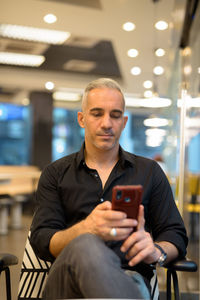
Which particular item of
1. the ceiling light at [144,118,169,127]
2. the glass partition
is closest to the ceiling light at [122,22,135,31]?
the glass partition

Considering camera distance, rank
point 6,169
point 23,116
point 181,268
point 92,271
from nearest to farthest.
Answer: point 92,271, point 181,268, point 6,169, point 23,116

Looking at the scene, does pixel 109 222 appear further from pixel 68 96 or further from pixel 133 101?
pixel 133 101

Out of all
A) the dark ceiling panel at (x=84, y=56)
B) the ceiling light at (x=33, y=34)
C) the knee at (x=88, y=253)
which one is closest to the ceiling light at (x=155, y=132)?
the dark ceiling panel at (x=84, y=56)

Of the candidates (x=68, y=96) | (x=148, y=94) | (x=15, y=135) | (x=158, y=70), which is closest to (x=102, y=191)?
(x=68, y=96)

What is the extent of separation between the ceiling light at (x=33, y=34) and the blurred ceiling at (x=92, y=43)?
81 mm

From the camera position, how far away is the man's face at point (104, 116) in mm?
1844

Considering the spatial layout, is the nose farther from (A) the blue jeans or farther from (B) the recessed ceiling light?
(B) the recessed ceiling light

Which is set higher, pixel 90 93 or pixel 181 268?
pixel 90 93

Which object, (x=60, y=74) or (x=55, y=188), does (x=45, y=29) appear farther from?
(x=55, y=188)

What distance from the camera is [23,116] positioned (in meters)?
10.2

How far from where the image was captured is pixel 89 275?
1.30 meters

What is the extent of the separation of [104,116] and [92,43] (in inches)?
198

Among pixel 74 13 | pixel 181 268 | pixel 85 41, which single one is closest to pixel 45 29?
pixel 74 13

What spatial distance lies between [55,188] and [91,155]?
228 mm
